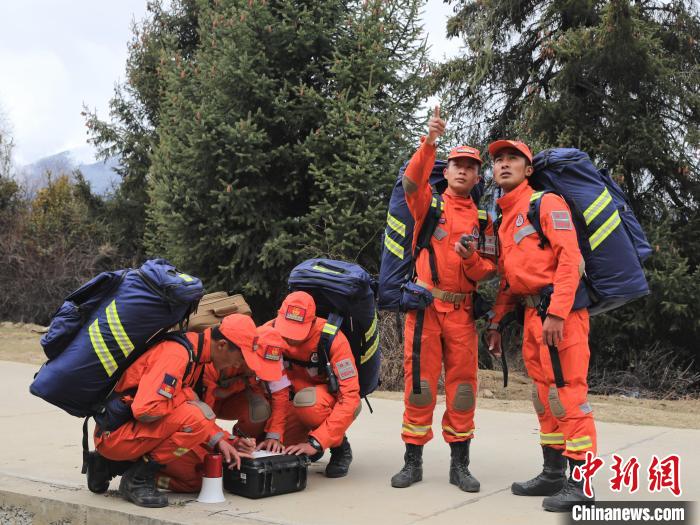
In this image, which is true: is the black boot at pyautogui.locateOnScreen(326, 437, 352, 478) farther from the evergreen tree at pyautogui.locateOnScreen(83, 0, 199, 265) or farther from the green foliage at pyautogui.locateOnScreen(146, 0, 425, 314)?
the evergreen tree at pyautogui.locateOnScreen(83, 0, 199, 265)

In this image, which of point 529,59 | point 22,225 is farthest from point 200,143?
point 22,225

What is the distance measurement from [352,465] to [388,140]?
6767mm

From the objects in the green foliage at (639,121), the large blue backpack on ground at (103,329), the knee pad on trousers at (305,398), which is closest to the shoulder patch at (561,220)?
the knee pad on trousers at (305,398)

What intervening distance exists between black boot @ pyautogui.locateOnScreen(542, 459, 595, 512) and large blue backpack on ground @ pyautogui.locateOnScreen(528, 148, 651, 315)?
0.94 m

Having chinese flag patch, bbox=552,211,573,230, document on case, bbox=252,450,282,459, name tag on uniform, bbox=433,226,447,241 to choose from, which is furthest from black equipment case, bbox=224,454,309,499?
chinese flag patch, bbox=552,211,573,230

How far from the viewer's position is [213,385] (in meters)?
4.75

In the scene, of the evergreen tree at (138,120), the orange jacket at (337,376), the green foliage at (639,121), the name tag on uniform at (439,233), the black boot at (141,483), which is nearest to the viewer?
the black boot at (141,483)

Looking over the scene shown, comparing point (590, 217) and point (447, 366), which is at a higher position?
point (590, 217)

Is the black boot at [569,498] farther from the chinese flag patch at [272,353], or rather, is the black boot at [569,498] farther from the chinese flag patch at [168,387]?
the chinese flag patch at [168,387]

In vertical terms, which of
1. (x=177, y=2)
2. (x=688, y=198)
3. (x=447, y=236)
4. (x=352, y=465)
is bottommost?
(x=352, y=465)

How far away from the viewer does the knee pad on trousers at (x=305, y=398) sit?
191 inches

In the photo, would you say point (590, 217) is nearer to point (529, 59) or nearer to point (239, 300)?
point (239, 300)

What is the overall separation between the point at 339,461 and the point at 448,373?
93 centimetres

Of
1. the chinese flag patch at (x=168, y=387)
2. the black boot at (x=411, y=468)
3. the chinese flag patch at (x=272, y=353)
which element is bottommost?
the black boot at (x=411, y=468)
